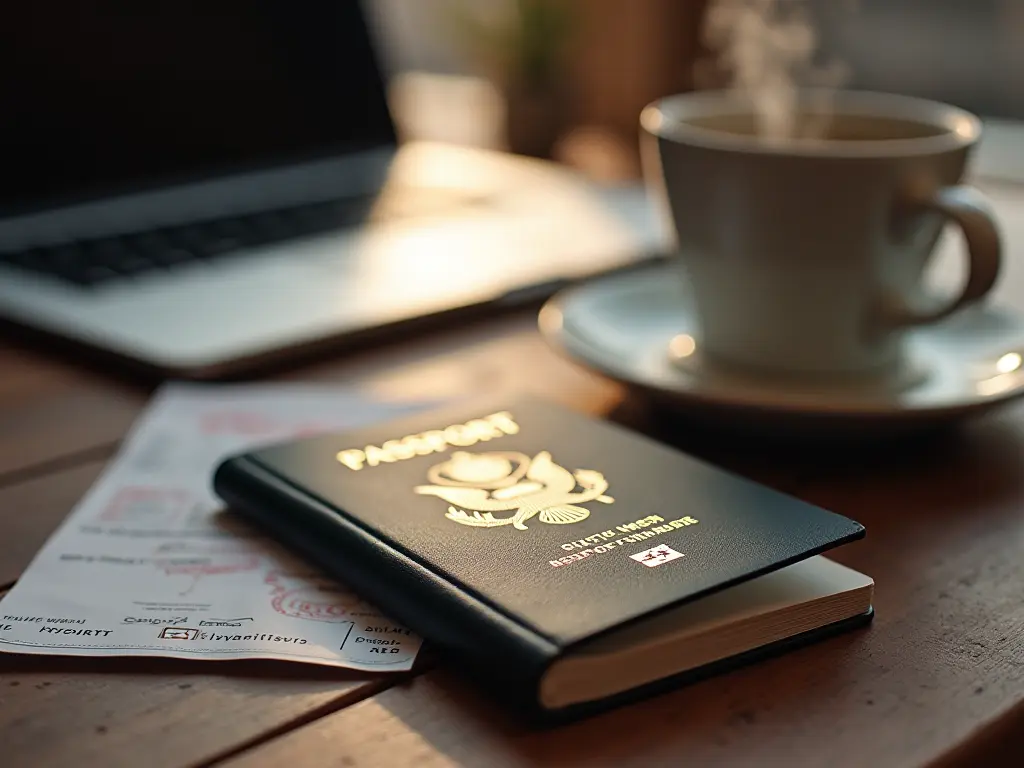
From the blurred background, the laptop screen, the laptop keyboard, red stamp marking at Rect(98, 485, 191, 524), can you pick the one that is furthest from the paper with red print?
the blurred background

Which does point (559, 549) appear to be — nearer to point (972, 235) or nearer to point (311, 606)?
point (311, 606)

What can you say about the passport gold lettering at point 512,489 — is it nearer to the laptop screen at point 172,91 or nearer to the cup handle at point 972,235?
the cup handle at point 972,235

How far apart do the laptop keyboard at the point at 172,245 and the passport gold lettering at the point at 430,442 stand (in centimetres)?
33

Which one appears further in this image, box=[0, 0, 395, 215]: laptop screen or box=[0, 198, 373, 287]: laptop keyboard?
box=[0, 0, 395, 215]: laptop screen

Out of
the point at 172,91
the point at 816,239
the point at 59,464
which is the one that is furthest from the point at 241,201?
the point at 816,239

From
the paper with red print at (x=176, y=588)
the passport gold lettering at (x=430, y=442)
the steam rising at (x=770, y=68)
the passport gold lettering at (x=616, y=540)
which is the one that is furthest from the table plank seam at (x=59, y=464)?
the steam rising at (x=770, y=68)

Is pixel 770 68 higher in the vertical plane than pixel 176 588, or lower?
→ higher

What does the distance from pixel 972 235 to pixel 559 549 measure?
254mm

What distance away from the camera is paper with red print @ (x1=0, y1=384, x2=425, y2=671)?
360 mm

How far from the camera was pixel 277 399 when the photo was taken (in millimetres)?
583

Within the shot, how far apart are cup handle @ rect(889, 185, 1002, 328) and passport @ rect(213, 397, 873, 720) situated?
0.53 feet

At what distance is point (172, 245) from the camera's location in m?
0.80

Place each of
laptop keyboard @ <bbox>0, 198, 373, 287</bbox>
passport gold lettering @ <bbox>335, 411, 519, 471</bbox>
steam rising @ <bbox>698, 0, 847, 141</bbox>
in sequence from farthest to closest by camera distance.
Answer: laptop keyboard @ <bbox>0, 198, 373, 287</bbox>
steam rising @ <bbox>698, 0, 847, 141</bbox>
passport gold lettering @ <bbox>335, 411, 519, 471</bbox>

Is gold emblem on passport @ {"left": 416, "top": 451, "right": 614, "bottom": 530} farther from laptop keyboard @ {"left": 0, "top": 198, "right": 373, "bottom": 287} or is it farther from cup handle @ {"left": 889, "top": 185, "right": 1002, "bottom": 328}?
laptop keyboard @ {"left": 0, "top": 198, "right": 373, "bottom": 287}
